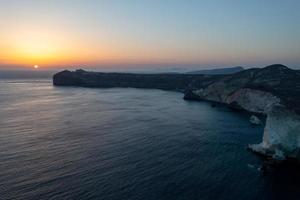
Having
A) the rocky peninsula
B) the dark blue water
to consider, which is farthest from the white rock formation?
the dark blue water

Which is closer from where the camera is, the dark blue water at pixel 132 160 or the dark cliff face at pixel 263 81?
the dark blue water at pixel 132 160

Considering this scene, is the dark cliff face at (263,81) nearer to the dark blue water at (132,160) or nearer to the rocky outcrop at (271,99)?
the rocky outcrop at (271,99)

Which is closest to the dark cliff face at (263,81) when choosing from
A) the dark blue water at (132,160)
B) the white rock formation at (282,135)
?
the dark blue water at (132,160)

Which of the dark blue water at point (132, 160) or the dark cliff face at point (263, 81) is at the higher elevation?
the dark cliff face at point (263, 81)

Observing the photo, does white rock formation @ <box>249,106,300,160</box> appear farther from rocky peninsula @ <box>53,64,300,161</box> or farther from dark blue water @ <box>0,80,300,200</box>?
dark blue water @ <box>0,80,300,200</box>

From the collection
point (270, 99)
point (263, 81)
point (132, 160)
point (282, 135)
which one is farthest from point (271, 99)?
point (132, 160)

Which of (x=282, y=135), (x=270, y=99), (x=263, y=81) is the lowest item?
(x=282, y=135)

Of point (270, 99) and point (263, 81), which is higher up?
point (263, 81)

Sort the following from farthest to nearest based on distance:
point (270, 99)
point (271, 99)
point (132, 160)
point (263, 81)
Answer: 1. point (263, 81)
2. point (270, 99)
3. point (271, 99)
4. point (132, 160)

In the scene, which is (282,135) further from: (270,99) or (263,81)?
(263,81)

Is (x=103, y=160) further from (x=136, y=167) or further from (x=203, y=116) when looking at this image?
(x=203, y=116)
